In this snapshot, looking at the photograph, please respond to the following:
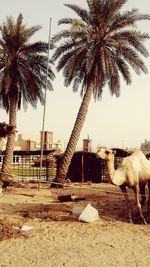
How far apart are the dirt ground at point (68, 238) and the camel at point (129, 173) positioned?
95 centimetres

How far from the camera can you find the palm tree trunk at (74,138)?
2150 cm

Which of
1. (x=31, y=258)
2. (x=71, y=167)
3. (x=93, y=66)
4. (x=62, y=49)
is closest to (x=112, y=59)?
(x=93, y=66)

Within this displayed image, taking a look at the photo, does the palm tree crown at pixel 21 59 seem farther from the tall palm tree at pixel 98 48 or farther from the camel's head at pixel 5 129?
the camel's head at pixel 5 129

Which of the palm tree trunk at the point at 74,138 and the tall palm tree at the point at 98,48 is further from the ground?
the tall palm tree at the point at 98,48

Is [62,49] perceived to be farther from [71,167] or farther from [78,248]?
[78,248]

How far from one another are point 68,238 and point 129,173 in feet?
9.82

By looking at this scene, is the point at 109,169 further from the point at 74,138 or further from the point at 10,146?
the point at 10,146

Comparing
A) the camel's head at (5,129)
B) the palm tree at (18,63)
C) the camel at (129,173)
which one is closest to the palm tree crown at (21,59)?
the palm tree at (18,63)

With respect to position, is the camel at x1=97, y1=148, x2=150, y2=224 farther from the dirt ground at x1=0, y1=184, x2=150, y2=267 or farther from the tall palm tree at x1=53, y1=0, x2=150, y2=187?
the tall palm tree at x1=53, y1=0, x2=150, y2=187

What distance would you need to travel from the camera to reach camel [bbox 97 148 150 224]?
10.7m

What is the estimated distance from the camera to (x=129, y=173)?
11195 millimetres

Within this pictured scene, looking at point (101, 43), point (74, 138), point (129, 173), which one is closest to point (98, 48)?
point (101, 43)

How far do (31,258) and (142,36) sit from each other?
16.5 m

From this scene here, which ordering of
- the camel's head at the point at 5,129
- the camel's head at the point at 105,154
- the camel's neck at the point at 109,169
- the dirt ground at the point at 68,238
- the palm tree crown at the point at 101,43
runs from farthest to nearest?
the palm tree crown at the point at 101,43 → the camel's head at the point at 5,129 → the camel's neck at the point at 109,169 → the camel's head at the point at 105,154 → the dirt ground at the point at 68,238
